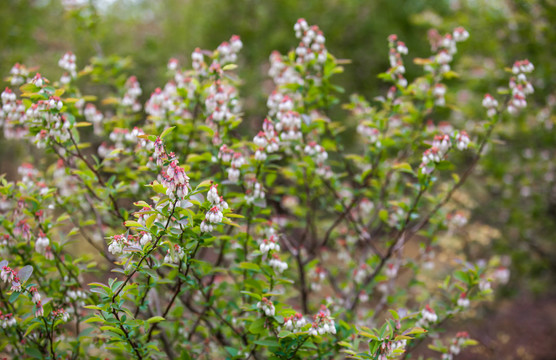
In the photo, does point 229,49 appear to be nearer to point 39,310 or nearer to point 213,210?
point 213,210

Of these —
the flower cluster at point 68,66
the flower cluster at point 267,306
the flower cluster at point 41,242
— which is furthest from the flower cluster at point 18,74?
the flower cluster at point 267,306

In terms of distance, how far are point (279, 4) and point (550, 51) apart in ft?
17.3

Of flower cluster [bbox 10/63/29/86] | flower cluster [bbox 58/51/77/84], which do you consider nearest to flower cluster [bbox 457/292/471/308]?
flower cluster [bbox 58/51/77/84]

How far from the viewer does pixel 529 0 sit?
5168mm

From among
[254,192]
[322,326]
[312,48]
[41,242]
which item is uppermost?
[312,48]

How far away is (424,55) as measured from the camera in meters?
9.70

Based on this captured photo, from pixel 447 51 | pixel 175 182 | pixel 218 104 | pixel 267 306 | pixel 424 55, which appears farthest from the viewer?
pixel 424 55

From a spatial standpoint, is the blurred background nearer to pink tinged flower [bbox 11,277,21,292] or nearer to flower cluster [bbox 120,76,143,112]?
flower cluster [bbox 120,76,143,112]

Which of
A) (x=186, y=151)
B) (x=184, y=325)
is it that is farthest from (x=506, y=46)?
(x=184, y=325)

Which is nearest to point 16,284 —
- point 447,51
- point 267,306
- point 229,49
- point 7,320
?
point 7,320

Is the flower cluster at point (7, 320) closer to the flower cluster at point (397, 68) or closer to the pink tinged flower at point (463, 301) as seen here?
the pink tinged flower at point (463, 301)

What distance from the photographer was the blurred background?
5.32 metres

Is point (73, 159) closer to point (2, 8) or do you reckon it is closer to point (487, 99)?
point (487, 99)

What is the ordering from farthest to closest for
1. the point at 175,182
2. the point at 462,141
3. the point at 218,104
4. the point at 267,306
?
the point at 218,104, the point at 462,141, the point at 267,306, the point at 175,182
